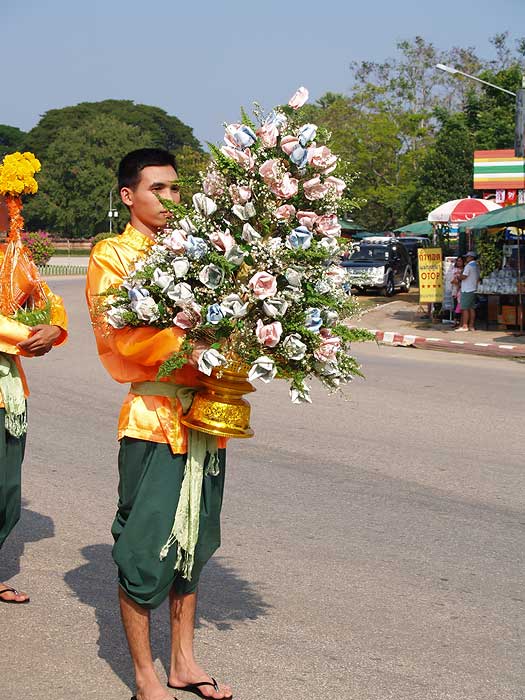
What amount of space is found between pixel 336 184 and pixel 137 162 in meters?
0.78

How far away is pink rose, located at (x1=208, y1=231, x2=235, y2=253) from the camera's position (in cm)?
345

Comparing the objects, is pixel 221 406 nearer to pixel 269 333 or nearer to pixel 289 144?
pixel 269 333

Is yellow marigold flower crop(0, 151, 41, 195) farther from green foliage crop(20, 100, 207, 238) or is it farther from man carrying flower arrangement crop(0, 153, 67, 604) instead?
green foliage crop(20, 100, 207, 238)

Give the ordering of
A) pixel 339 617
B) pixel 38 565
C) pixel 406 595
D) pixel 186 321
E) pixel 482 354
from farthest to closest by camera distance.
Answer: pixel 482 354 < pixel 38 565 < pixel 406 595 < pixel 339 617 < pixel 186 321

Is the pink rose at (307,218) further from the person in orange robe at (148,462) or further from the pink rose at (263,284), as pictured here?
the person in orange robe at (148,462)

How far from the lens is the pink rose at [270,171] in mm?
3449

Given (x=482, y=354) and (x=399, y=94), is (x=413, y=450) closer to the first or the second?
(x=482, y=354)

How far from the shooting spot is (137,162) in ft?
12.9

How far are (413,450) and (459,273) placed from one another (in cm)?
1194

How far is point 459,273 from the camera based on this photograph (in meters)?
20.0

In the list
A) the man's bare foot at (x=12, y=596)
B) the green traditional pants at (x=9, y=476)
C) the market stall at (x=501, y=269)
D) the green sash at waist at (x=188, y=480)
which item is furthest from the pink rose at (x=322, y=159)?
the market stall at (x=501, y=269)

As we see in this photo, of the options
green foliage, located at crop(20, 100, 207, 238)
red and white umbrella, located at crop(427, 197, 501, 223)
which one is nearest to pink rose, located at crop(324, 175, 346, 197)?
red and white umbrella, located at crop(427, 197, 501, 223)

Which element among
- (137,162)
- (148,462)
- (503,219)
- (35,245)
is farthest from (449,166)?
(148,462)

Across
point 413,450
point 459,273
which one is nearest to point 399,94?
point 459,273
